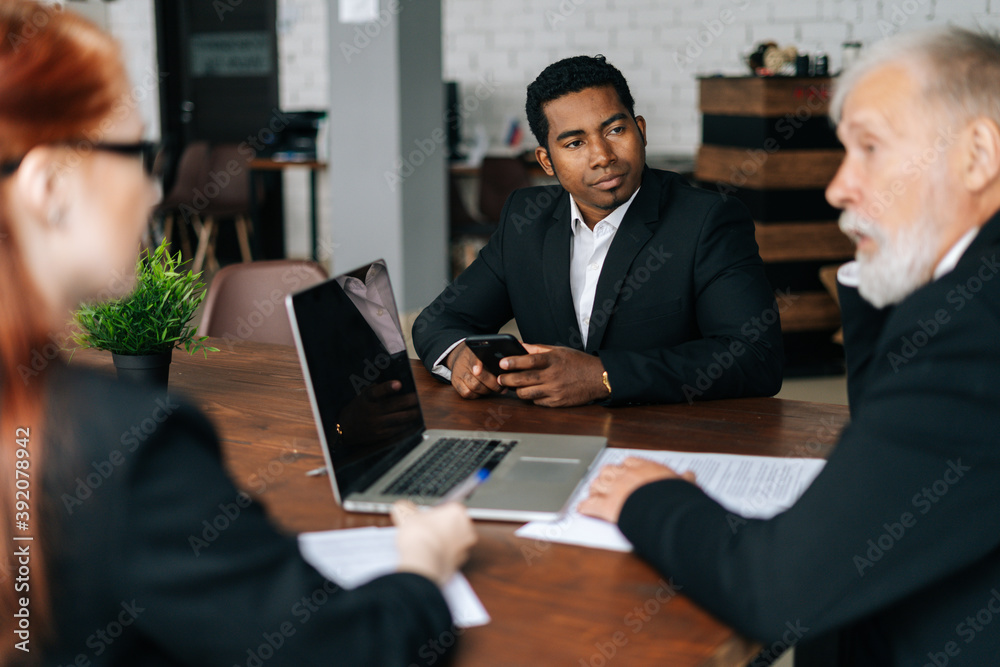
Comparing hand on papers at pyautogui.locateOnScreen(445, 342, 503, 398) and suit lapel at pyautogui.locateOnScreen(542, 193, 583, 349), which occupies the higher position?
suit lapel at pyautogui.locateOnScreen(542, 193, 583, 349)

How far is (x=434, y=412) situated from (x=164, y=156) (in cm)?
611

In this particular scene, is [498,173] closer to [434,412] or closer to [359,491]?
[434,412]

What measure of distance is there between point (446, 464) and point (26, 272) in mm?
691

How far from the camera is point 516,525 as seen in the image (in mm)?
1115

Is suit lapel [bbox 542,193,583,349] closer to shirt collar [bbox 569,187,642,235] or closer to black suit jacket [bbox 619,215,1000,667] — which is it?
shirt collar [bbox 569,187,642,235]

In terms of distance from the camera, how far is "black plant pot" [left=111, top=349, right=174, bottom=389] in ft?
5.18

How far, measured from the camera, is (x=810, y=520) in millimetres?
876

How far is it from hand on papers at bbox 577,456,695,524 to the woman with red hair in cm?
37

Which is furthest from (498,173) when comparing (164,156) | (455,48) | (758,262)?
(758,262)
